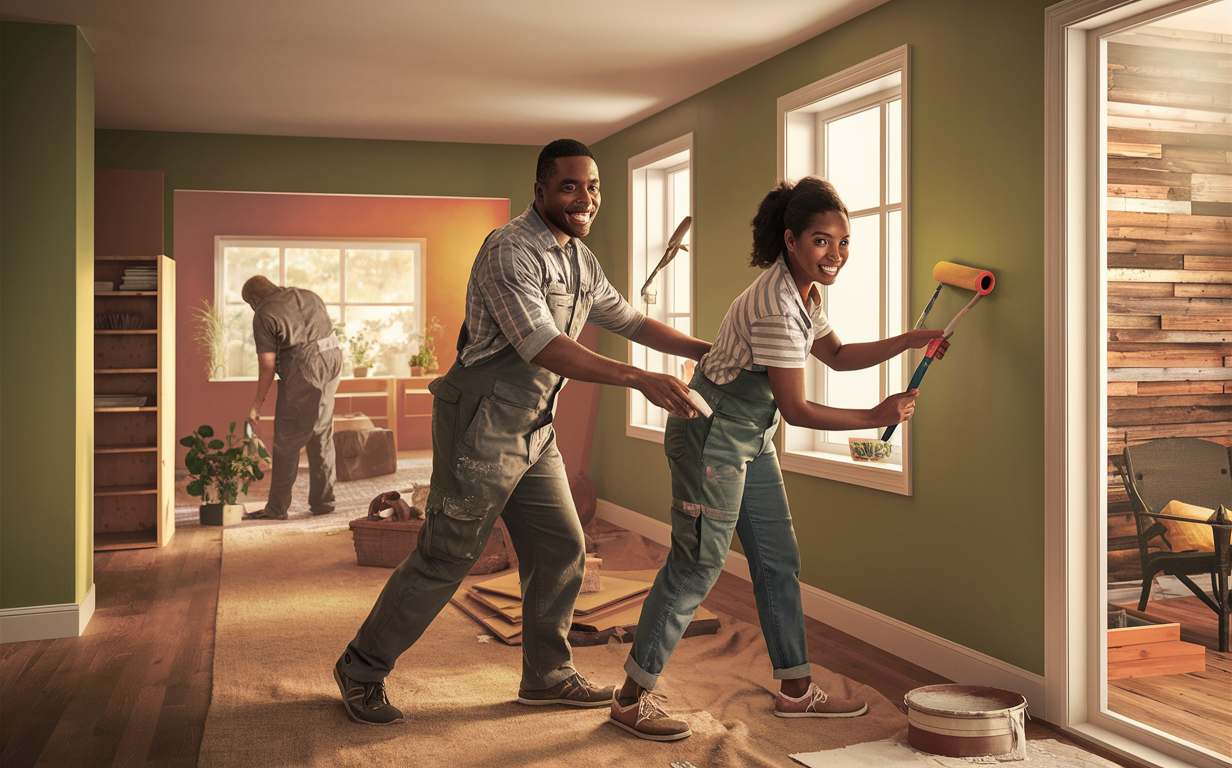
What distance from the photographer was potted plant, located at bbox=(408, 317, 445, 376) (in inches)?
384

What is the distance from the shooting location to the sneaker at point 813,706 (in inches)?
108

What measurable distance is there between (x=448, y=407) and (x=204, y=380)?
24.4 feet

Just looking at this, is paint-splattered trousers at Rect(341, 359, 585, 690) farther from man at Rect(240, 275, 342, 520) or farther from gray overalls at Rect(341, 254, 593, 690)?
man at Rect(240, 275, 342, 520)

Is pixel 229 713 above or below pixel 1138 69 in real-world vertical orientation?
below

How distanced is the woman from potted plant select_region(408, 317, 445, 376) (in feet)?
24.4

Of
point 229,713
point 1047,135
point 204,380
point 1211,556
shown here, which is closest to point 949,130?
point 1047,135

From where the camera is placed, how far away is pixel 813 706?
2.76 meters

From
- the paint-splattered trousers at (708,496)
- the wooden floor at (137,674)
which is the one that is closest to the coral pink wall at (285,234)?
the wooden floor at (137,674)

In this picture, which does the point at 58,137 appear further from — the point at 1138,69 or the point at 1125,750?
the point at 1125,750

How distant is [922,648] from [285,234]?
27.2 ft

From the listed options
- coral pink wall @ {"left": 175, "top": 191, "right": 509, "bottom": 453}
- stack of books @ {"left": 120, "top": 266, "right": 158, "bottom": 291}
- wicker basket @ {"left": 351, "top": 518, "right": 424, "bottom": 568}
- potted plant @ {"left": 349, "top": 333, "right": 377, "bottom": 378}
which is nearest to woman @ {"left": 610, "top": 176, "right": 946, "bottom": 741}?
wicker basket @ {"left": 351, "top": 518, "right": 424, "bottom": 568}

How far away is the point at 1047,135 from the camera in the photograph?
2.74 metres

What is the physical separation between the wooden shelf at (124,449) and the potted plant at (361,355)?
4671 mm

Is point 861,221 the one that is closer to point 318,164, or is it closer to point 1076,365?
point 1076,365
